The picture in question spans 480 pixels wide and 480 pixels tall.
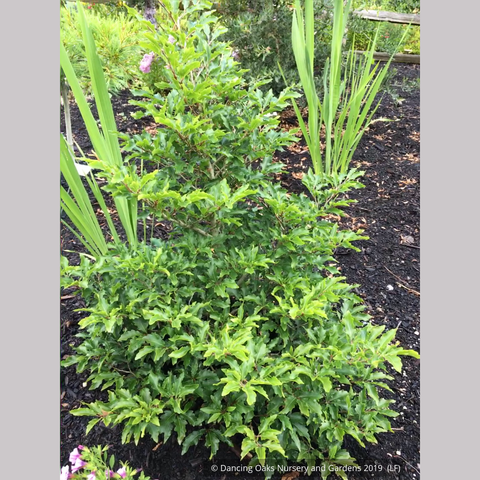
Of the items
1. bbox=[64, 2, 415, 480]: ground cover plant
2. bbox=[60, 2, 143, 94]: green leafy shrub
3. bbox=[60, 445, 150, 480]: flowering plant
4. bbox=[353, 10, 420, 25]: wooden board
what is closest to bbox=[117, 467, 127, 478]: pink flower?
bbox=[60, 445, 150, 480]: flowering plant

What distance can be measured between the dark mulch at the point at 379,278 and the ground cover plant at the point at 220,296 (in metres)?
0.22

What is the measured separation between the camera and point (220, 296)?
4.99 feet

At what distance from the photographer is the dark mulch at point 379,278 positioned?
166 cm

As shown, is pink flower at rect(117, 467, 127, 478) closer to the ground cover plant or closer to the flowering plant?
the flowering plant

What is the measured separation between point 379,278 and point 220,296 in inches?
49.3

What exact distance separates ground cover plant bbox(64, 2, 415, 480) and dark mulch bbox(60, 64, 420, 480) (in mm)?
221

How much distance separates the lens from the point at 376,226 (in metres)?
2.78

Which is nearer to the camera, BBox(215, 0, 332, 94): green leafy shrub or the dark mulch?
the dark mulch

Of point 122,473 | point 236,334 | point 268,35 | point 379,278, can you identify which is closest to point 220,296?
point 236,334

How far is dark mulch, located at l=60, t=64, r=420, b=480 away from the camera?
1657 mm

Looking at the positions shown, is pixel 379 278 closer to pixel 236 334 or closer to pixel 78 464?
pixel 236 334

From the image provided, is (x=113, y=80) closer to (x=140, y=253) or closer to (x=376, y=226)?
(x=376, y=226)

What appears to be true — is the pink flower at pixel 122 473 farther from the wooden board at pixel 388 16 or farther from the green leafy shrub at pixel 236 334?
the wooden board at pixel 388 16

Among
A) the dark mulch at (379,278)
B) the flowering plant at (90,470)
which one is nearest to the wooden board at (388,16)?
the dark mulch at (379,278)
